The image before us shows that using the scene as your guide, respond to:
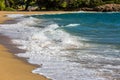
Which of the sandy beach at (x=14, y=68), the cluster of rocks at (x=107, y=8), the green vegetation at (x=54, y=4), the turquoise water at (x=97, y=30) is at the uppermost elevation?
the sandy beach at (x=14, y=68)

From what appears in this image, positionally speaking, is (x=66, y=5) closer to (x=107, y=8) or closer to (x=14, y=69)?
(x=107, y=8)

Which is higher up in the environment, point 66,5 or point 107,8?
point 66,5

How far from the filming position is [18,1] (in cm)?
9094

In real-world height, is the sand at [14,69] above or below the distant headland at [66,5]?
above

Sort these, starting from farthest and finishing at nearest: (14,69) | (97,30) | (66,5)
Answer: (66,5) < (97,30) < (14,69)

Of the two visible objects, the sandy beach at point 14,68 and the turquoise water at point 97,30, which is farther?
the turquoise water at point 97,30

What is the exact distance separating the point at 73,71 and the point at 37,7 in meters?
81.8

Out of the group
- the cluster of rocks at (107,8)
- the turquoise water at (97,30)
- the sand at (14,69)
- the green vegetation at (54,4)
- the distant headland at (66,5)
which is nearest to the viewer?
the sand at (14,69)

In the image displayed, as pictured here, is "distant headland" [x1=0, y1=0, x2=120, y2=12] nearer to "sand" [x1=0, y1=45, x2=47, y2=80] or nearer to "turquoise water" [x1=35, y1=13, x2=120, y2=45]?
"turquoise water" [x1=35, y1=13, x2=120, y2=45]

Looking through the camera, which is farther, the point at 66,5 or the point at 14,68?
the point at 66,5

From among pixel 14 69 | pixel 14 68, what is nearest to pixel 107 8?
pixel 14 68

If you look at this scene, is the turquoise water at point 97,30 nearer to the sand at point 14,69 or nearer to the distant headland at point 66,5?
the sand at point 14,69

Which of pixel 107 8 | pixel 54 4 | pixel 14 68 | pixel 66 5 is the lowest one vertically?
pixel 107 8

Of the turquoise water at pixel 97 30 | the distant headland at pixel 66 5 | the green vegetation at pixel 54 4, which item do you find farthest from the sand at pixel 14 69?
the green vegetation at pixel 54 4
